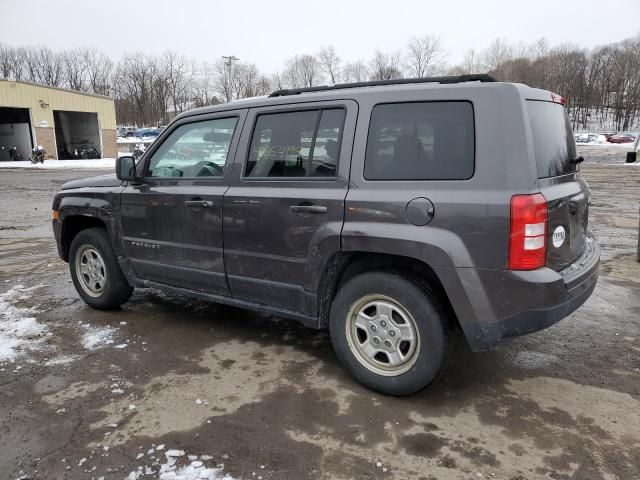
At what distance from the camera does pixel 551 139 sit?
3.21 m

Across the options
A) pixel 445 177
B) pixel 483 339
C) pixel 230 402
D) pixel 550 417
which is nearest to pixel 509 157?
pixel 445 177

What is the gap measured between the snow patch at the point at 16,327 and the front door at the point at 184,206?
1.06m

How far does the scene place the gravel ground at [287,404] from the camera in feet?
8.90

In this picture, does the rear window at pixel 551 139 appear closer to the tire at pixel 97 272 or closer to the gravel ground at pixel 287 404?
the gravel ground at pixel 287 404

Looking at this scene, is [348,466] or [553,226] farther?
[553,226]

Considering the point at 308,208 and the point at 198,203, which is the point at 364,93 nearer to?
the point at 308,208

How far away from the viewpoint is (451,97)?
304cm

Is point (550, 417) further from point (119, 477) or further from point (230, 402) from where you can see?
point (119, 477)

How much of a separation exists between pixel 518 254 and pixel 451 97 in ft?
3.37

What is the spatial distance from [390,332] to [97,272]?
Result: 328cm

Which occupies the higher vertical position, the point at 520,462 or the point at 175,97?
the point at 175,97

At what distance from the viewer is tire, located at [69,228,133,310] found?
4.93 metres

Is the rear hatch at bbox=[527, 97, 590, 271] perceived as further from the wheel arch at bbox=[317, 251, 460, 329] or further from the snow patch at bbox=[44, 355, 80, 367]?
the snow patch at bbox=[44, 355, 80, 367]

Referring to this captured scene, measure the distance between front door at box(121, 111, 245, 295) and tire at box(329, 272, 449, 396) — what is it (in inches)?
46.4
